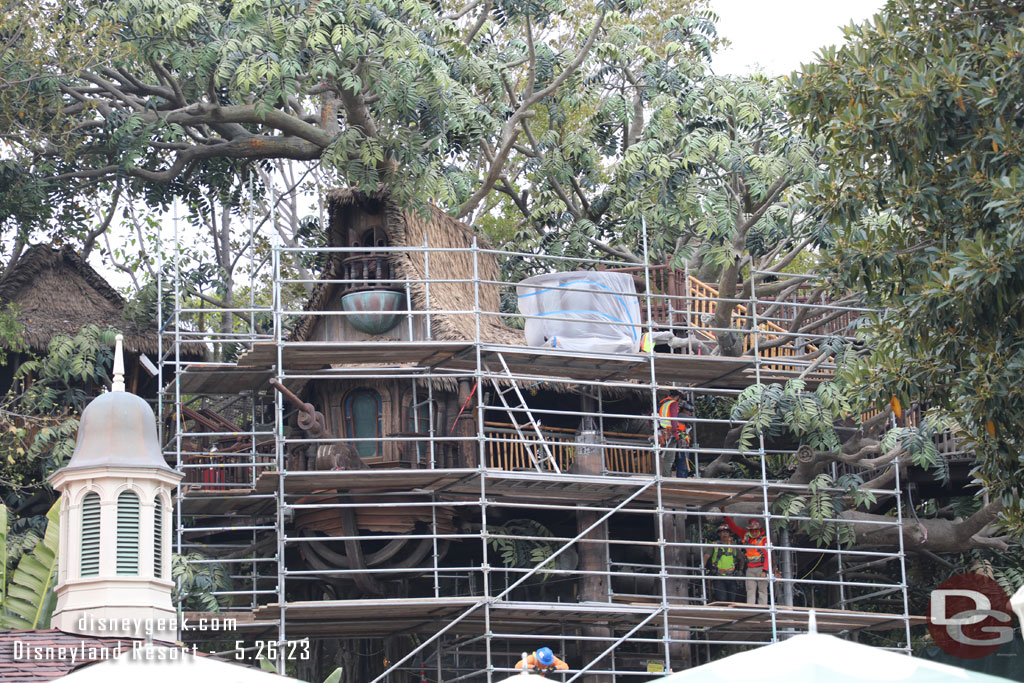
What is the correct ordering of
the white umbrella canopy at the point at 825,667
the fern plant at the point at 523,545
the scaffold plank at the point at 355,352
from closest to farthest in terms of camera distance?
the white umbrella canopy at the point at 825,667, the scaffold plank at the point at 355,352, the fern plant at the point at 523,545

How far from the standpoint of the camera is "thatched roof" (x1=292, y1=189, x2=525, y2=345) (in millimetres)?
24344

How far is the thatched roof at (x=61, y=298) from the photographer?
26.9 m

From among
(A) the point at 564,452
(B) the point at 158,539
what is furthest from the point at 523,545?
(B) the point at 158,539

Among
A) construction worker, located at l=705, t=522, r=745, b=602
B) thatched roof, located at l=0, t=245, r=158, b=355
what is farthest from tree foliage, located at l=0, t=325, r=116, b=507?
construction worker, located at l=705, t=522, r=745, b=602

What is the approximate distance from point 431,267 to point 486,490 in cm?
386

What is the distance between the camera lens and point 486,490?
75.8 feet

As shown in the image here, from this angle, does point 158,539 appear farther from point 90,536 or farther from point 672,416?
point 672,416

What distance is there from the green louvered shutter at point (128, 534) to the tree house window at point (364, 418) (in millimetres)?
6970

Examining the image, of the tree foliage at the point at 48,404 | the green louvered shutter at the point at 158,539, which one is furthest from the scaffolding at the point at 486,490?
the green louvered shutter at the point at 158,539

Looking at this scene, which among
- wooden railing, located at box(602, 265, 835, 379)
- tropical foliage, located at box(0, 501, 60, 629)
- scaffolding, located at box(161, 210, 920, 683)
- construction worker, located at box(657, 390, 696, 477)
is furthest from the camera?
wooden railing, located at box(602, 265, 835, 379)

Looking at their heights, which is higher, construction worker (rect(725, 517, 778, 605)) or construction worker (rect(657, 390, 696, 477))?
construction worker (rect(657, 390, 696, 477))

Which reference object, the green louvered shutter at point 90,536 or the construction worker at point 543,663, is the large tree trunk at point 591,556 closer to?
the construction worker at point 543,663

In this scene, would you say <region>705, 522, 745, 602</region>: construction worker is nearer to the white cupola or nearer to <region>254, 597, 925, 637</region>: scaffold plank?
<region>254, 597, 925, 637</region>: scaffold plank

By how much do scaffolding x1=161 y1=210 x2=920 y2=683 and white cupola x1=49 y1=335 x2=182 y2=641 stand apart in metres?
3.99
